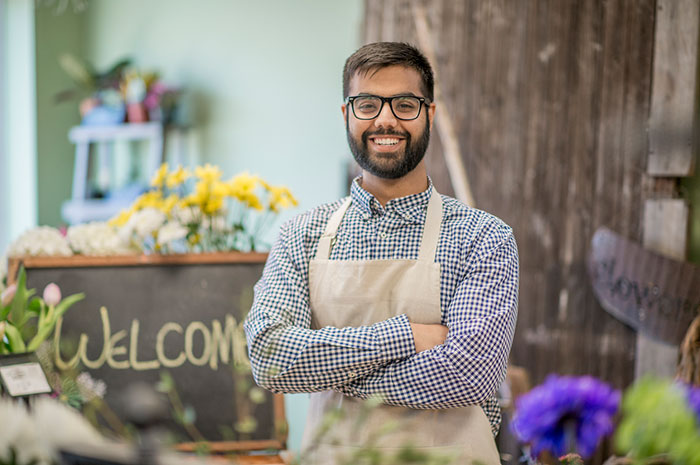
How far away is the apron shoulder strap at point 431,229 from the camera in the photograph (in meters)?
1.62

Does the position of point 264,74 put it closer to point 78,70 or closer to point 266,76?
point 266,76

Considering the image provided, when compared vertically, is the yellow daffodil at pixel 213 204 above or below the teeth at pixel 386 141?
below

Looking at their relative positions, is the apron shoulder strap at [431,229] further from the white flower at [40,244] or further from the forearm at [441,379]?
the white flower at [40,244]

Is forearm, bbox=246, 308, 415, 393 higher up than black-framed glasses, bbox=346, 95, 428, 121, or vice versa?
black-framed glasses, bbox=346, 95, 428, 121

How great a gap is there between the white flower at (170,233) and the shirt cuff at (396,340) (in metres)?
0.77

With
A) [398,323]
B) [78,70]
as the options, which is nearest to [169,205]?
[398,323]

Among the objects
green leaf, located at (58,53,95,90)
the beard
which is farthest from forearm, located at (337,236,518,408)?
green leaf, located at (58,53,95,90)

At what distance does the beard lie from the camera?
5.29 ft

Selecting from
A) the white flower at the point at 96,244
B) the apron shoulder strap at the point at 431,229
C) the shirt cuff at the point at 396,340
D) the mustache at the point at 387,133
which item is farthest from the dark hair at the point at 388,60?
the white flower at the point at 96,244

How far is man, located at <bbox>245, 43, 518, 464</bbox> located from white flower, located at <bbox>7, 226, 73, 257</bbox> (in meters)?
0.71

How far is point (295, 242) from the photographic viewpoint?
1.71 metres

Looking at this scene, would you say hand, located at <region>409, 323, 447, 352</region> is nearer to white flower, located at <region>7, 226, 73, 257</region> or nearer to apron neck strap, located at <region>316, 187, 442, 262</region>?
apron neck strap, located at <region>316, 187, 442, 262</region>

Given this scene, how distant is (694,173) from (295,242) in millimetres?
1514

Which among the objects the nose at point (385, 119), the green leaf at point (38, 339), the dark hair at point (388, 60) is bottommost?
the green leaf at point (38, 339)
